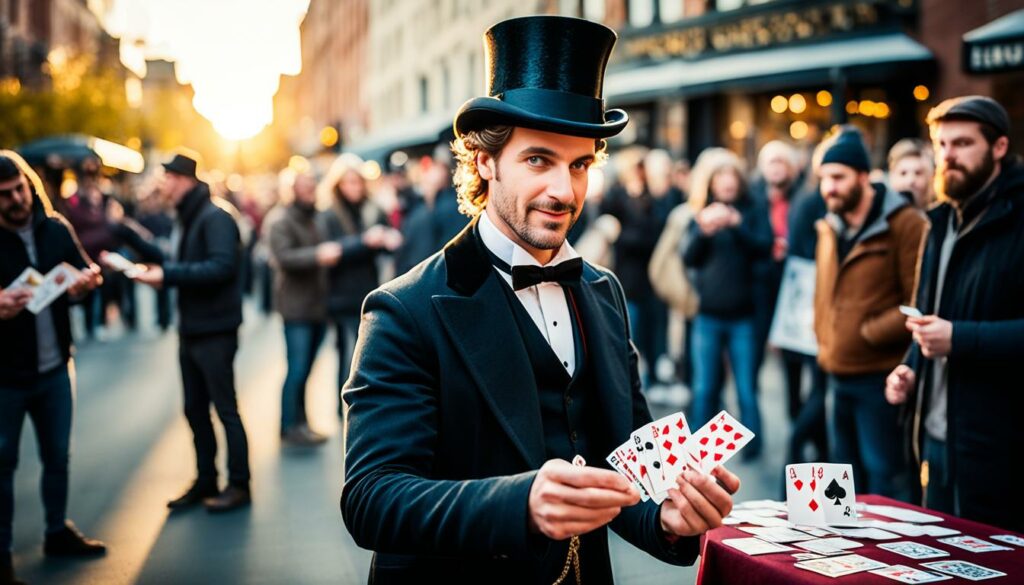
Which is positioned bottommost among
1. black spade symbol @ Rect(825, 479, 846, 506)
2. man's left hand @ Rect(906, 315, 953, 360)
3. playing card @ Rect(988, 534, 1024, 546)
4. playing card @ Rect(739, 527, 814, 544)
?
playing card @ Rect(988, 534, 1024, 546)

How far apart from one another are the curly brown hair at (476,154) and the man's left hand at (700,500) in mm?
927

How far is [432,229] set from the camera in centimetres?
798

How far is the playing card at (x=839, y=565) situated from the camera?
2371mm

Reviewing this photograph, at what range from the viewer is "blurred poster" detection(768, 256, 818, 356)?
650 centimetres

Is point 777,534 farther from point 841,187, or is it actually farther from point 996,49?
point 996,49

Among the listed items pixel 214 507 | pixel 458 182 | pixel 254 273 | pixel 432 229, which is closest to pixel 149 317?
pixel 254 273

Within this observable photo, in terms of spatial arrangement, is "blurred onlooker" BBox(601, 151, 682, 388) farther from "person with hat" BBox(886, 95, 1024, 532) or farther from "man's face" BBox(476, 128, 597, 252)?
"man's face" BBox(476, 128, 597, 252)

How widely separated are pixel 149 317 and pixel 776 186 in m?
12.8

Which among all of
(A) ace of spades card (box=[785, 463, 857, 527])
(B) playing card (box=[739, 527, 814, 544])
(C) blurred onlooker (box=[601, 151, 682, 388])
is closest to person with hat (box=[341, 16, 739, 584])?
(B) playing card (box=[739, 527, 814, 544])

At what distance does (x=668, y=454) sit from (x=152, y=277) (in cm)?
459

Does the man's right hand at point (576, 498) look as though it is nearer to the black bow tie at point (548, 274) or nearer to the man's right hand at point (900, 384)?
the black bow tie at point (548, 274)

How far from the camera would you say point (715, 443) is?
87.8 inches

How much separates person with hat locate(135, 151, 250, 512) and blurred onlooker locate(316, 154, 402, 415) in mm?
1783

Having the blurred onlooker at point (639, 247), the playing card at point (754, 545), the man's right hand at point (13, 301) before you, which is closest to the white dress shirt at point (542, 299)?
the playing card at point (754, 545)
